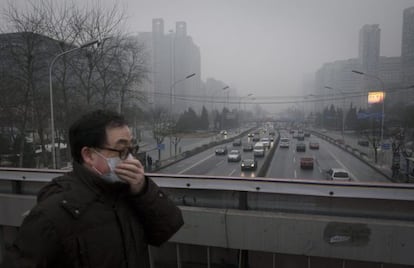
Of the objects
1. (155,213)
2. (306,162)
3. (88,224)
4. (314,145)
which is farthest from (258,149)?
(88,224)

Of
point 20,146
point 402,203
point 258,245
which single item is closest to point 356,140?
point 402,203

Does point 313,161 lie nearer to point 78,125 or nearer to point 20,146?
point 78,125

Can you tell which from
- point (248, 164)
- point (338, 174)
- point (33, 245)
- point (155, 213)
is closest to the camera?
point (33, 245)

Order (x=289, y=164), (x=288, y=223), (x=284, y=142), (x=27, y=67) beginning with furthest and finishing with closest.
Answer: (x=27, y=67), (x=284, y=142), (x=289, y=164), (x=288, y=223)

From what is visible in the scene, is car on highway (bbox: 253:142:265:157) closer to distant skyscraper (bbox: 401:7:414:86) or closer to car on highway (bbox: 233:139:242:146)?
car on highway (bbox: 233:139:242:146)

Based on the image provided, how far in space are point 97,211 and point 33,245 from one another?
0.22 metres

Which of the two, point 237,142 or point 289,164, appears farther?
point 237,142

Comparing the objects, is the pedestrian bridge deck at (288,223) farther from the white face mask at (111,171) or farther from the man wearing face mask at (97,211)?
the white face mask at (111,171)

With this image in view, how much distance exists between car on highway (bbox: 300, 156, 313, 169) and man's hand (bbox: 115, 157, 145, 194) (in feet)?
12.5

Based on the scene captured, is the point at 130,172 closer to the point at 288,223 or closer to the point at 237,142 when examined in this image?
the point at 288,223

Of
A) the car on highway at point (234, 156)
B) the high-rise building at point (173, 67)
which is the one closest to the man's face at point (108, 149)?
the car on highway at point (234, 156)

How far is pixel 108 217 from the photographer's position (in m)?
1.04

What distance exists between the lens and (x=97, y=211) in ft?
3.33

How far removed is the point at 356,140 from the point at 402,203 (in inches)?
121
